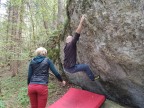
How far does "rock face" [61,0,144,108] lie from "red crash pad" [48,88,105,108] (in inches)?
26.3

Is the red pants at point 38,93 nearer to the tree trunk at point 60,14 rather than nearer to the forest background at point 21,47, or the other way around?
the forest background at point 21,47

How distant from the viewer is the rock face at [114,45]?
19.2ft

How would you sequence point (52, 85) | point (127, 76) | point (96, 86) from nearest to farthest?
point (127, 76), point (96, 86), point (52, 85)

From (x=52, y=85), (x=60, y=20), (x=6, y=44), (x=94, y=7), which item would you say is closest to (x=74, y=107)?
→ (x=94, y=7)

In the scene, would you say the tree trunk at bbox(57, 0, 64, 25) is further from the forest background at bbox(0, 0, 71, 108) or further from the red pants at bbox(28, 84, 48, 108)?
the red pants at bbox(28, 84, 48, 108)

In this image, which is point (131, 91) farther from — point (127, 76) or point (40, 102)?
point (40, 102)

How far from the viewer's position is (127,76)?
6.61 m

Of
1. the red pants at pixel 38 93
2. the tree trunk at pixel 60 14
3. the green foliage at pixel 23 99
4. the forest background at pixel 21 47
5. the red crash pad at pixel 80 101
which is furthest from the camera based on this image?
the tree trunk at pixel 60 14

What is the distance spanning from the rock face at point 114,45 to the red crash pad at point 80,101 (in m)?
0.67

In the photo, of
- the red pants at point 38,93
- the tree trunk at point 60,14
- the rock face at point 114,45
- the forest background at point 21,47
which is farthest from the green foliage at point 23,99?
the tree trunk at point 60,14

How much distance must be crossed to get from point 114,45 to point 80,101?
2.22m

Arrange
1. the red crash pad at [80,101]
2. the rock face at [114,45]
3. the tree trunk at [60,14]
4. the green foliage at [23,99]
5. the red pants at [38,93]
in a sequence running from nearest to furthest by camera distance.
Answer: the rock face at [114,45]
the red pants at [38,93]
the red crash pad at [80,101]
the green foliage at [23,99]
the tree trunk at [60,14]

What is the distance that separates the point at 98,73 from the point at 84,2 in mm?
2424

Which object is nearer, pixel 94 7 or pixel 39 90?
pixel 39 90
